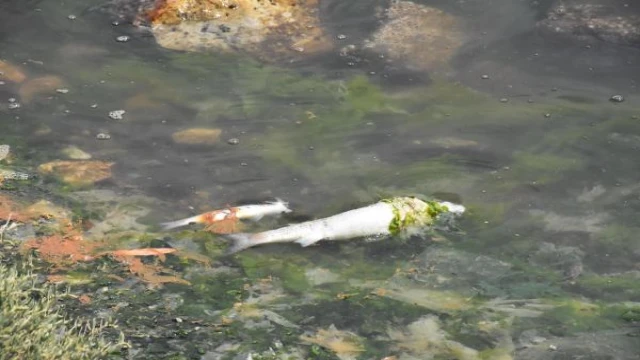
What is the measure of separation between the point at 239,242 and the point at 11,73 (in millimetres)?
4197

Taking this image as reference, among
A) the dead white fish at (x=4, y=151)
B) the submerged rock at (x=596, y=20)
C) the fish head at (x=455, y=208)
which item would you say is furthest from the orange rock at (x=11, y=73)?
the submerged rock at (x=596, y=20)

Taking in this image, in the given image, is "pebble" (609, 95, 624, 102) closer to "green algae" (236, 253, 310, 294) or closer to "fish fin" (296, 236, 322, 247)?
"fish fin" (296, 236, 322, 247)

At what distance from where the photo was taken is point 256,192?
8320 millimetres

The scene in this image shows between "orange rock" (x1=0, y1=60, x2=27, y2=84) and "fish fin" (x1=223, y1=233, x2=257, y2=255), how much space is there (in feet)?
12.8

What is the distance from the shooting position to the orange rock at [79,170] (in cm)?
825

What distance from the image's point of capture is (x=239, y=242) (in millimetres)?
7387

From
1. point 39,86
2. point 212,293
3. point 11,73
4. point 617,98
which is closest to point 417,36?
point 617,98

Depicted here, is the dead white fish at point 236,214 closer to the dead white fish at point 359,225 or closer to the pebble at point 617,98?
the dead white fish at point 359,225

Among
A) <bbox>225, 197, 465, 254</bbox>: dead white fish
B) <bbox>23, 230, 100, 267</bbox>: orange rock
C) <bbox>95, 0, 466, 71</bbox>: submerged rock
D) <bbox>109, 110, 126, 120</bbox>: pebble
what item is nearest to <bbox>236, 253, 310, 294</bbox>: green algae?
<bbox>225, 197, 465, 254</bbox>: dead white fish

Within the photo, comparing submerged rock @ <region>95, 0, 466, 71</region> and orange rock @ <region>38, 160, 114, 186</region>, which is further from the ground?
submerged rock @ <region>95, 0, 466, 71</region>

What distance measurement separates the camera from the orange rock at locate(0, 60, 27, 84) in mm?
10039

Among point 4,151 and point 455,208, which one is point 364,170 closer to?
point 455,208

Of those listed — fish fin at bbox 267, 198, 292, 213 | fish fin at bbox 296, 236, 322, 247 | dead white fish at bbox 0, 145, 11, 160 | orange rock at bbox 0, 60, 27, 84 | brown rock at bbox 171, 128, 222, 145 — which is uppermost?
fish fin at bbox 296, 236, 322, 247

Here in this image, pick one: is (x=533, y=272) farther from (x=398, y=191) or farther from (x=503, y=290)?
(x=398, y=191)
